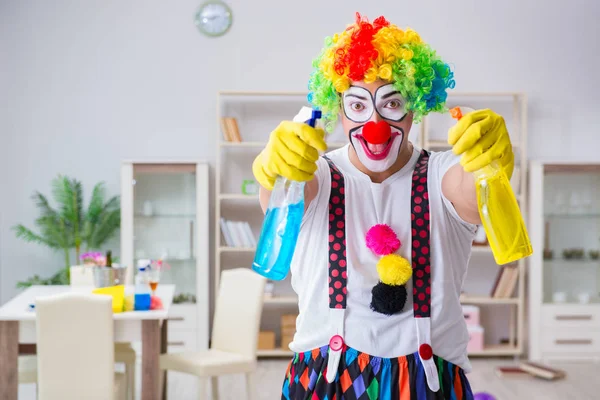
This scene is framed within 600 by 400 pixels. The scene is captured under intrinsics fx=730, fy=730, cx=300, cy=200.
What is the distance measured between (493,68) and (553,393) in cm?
239

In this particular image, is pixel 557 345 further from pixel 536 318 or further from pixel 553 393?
pixel 553 393

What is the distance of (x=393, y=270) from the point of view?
4.76 feet

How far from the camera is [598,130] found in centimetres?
546

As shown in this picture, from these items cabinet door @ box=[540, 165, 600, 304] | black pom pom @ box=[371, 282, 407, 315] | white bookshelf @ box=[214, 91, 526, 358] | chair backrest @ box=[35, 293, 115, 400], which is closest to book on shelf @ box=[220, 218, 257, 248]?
white bookshelf @ box=[214, 91, 526, 358]

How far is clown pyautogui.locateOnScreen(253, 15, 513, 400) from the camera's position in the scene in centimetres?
146

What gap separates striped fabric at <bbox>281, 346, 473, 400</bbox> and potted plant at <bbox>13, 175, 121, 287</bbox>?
12.6 ft

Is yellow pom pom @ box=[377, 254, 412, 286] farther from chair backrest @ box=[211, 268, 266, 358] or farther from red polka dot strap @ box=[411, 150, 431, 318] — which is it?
chair backrest @ box=[211, 268, 266, 358]

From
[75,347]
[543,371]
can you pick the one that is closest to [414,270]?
[75,347]

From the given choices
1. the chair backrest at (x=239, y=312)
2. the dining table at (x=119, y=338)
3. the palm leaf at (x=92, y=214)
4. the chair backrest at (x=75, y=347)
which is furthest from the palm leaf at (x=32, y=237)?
the chair backrest at (x=75, y=347)

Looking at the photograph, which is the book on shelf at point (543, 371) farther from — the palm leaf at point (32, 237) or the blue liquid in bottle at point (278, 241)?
the blue liquid in bottle at point (278, 241)

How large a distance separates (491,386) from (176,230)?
7.68ft

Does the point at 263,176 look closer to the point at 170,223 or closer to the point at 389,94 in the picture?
the point at 389,94

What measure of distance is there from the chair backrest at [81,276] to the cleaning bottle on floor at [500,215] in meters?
3.28

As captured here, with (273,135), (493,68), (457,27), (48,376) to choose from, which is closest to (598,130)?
(493,68)
